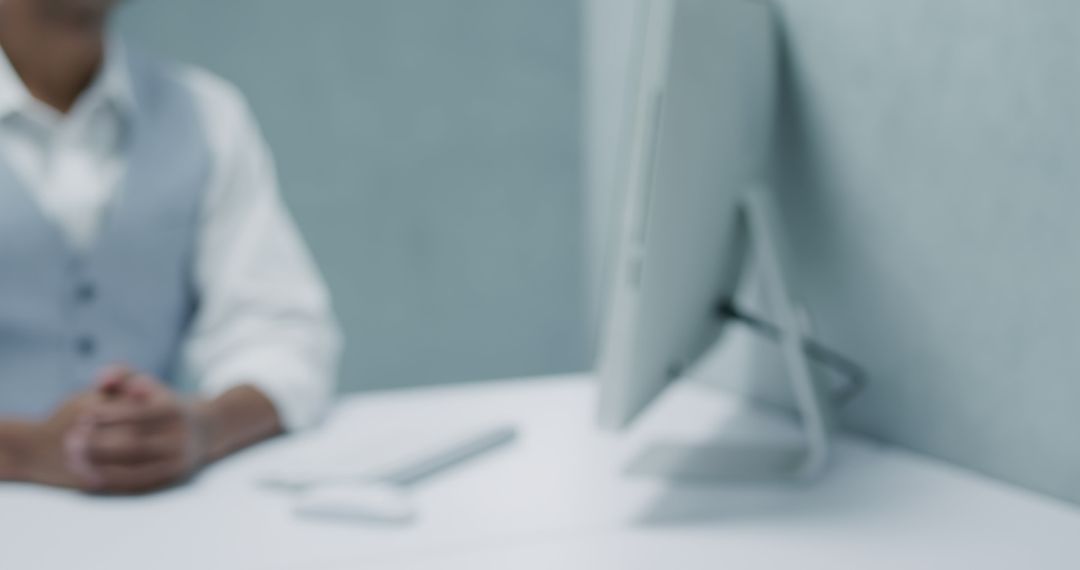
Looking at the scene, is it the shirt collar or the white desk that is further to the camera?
the shirt collar

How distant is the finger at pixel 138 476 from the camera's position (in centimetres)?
90

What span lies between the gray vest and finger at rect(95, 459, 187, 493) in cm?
43

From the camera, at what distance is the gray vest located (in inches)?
48.6

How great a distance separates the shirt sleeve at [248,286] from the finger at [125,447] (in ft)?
0.75

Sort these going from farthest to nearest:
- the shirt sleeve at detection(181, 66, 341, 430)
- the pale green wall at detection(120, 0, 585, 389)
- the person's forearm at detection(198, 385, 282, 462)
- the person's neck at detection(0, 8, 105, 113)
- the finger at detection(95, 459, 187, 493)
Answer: the pale green wall at detection(120, 0, 585, 389), the person's neck at detection(0, 8, 105, 113), the shirt sleeve at detection(181, 66, 341, 430), the person's forearm at detection(198, 385, 282, 462), the finger at detection(95, 459, 187, 493)

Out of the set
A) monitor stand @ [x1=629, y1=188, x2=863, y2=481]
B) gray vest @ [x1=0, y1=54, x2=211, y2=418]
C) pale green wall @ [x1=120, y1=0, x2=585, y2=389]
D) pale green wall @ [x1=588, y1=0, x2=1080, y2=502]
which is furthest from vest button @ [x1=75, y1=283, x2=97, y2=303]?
pale green wall @ [x1=120, y1=0, x2=585, y2=389]

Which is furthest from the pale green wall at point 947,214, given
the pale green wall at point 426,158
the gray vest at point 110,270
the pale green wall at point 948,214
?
the pale green wall at point 426,158

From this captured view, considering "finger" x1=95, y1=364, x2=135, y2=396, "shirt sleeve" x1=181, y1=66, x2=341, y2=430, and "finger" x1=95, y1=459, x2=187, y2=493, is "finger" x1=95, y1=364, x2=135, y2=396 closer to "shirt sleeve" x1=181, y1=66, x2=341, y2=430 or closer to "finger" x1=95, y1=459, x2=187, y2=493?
"finger" x1=95, y1=459, x2=187, y2=493

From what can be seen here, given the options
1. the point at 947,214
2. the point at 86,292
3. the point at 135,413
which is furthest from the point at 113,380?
the point at 947,214

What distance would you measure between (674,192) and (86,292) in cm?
80

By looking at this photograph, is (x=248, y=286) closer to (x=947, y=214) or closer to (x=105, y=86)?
(x=105, y=86)

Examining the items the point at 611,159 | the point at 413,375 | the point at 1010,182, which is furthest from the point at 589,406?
the point at 413,375

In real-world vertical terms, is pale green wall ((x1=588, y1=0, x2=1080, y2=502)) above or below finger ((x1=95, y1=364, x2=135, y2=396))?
above

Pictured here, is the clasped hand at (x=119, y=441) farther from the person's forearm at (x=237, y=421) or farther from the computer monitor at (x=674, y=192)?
the computer monitor at (x=674, y=192)
